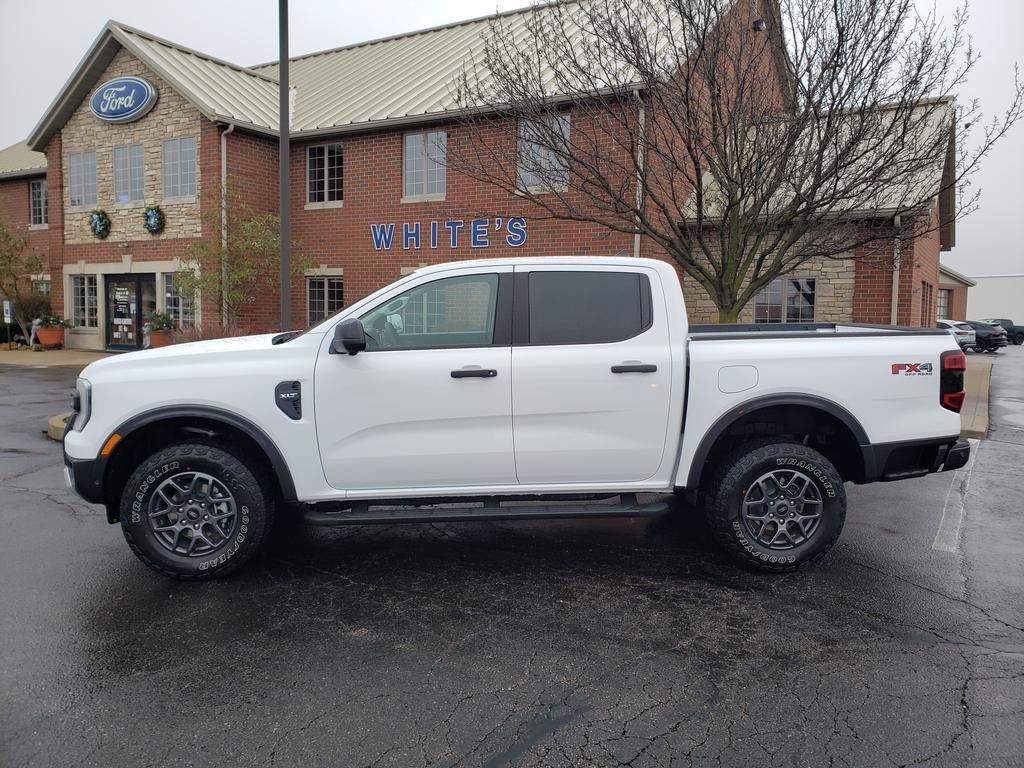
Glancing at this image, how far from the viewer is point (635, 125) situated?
34.2 feet

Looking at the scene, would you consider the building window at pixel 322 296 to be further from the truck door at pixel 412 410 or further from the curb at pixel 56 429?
the truck door at pixel 412 410

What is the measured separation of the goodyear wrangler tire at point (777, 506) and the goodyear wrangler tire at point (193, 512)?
2.84 metres

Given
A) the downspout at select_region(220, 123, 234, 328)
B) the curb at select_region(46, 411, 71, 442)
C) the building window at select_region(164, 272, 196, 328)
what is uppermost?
the downspout at select_region(220, 123, 234, 328)

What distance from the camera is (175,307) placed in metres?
20.5

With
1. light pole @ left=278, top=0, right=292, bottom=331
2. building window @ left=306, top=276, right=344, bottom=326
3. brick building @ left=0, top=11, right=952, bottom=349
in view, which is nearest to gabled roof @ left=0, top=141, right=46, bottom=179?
brick building @ left=0, top=11, right=952, bottom=349

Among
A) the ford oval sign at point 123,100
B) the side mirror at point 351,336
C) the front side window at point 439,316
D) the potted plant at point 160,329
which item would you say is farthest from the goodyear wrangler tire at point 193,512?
the ford oval sign at point 123,100

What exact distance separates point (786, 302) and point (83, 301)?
19810 mm

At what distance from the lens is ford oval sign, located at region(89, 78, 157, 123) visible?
1998cm

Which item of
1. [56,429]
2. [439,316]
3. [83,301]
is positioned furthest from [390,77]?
[439,316]

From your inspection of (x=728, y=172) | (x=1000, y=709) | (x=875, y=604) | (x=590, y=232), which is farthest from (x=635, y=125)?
(x=1000, y=709)

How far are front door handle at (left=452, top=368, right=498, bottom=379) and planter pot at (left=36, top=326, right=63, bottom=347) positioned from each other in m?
22.3

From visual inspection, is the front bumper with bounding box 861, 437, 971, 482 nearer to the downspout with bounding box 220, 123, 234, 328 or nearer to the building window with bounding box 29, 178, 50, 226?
the downspout with bounding box 220, 123, 234, 328

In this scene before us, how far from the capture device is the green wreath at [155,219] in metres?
20.0

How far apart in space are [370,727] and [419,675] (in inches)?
18.0
